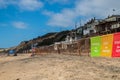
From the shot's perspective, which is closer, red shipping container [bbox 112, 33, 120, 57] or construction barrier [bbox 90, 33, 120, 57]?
red shipping container [bbox 112, 33, 120, 57]

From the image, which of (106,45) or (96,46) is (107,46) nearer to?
(106,45)

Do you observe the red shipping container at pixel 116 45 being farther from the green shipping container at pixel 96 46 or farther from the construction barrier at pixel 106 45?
the green shipping container at pixel 96 46

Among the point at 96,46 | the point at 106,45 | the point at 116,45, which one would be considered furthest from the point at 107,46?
the point at 96,46

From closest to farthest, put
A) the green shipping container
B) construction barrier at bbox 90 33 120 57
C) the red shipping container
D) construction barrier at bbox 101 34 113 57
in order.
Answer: the red shipping container < construction barrier at bbox 90 33 120 57 < construction barrier at bbox 101 34 113 57 < the green shipping container

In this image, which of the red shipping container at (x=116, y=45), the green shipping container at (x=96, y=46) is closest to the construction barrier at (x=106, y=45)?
the red shipping container at (x=116, y=45)

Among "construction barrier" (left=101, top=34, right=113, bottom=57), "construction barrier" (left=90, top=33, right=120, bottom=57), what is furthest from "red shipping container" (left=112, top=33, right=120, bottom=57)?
"construction barrier" (left=101, top=34, right=113, bottom=57)

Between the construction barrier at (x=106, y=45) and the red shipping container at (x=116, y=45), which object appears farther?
the construction barrier at (x=106, y=45)

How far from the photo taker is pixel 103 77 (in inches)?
458

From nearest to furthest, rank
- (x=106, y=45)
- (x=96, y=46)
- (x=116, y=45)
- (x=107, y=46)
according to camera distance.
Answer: (x=116, y=45) < (x=107, y=46) < (x=106, y=45) < (x=96, y=46)

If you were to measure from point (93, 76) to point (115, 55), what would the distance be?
1012 cm

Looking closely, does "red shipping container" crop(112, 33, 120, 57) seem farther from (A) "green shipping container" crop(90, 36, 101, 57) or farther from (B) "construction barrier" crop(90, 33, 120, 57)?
(A) "green shipping container" crop(90, 36, 101, 57)

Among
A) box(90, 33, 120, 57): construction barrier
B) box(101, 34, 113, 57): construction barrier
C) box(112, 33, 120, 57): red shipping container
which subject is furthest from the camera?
box(101, 34, 113, 57): construction barrier

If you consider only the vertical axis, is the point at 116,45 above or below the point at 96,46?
below

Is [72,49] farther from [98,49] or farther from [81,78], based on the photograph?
[81,78]
